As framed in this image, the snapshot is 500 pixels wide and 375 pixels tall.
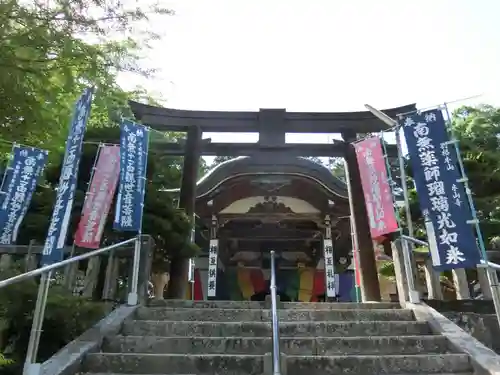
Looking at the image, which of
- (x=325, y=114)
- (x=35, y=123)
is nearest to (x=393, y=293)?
(x=325, y=114)

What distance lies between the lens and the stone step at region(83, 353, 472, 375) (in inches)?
160

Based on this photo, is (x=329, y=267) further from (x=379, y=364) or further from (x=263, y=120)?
(x=379, y=364)

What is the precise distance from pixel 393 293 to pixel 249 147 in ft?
22.7

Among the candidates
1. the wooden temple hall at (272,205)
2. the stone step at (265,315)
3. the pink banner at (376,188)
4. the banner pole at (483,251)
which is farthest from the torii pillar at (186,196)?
the banner pole at (483,251)

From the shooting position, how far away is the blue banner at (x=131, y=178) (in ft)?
20.6

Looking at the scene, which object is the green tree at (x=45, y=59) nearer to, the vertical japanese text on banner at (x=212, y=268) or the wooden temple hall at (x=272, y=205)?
the wooden temple hall at (x=272, y=205)

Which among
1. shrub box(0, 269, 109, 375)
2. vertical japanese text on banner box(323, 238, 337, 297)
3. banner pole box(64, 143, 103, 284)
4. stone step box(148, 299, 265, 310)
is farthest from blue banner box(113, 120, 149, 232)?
vertical japanese text on banner box(323, 238, 337, 297)

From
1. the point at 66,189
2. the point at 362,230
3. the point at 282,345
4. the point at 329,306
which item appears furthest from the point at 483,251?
the point at 66,189

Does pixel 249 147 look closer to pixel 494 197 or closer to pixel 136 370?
pixel 494 197

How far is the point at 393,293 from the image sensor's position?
1309 centimetres

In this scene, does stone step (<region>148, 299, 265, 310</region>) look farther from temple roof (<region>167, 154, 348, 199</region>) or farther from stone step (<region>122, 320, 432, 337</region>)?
A: temple roof (<region>167, 154, 348, 199</region>)

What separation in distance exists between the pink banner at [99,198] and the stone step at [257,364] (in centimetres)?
256

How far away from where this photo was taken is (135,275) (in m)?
5.85

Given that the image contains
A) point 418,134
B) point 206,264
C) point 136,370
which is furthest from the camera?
point 206,264
